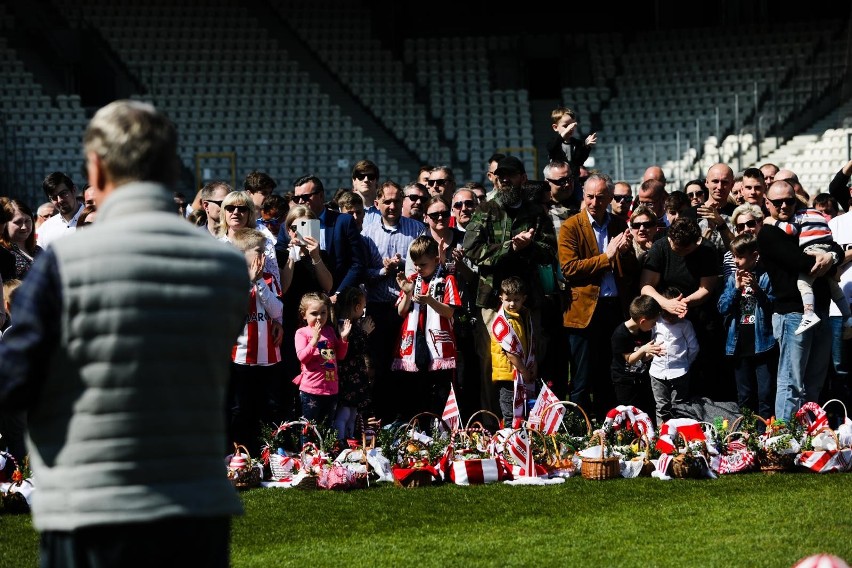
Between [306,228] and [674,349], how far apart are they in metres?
2.53

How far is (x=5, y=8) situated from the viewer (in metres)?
25.5

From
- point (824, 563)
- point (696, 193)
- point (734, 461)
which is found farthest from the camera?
point (696, 193)

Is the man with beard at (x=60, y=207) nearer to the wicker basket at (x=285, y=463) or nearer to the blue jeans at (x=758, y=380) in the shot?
the wicker basket at (x=285, y=463)

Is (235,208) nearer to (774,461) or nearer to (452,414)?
(452,414)

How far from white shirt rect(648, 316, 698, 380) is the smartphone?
7.72 ft

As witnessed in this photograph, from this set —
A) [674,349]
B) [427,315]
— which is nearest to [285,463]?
[427,315]

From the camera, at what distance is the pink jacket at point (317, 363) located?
26.2ft

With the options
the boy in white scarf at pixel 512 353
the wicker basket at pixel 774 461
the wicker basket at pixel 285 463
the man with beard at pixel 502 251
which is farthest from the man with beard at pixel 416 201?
the wicker basket at pixel 774 461

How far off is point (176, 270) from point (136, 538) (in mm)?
597

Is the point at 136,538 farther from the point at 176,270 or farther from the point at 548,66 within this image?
the point at 548,66

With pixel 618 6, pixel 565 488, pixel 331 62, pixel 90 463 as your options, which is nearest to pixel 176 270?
pixel 90 463

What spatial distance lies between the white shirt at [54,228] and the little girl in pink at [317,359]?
242cm

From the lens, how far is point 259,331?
Result: 7.81m

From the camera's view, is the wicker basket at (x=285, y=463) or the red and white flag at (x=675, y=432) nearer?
the wicker basket at (x=285, y=463)
